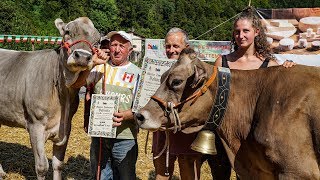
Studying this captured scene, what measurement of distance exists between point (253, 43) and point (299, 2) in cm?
8911

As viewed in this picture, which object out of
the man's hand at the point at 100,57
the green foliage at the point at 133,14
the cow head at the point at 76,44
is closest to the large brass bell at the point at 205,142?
the man's hand at the point at 100,57

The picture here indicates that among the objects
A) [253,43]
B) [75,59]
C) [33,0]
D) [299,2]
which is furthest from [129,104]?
[299,2]

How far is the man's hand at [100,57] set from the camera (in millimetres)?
4386

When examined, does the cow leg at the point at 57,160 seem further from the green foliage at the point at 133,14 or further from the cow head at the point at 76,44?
the green foliage at the point at 133,14

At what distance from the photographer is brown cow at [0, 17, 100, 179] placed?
4.79 meters

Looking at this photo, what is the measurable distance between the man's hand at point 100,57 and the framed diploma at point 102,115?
0.41 meters

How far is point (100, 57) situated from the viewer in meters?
4.45

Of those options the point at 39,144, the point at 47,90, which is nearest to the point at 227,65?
the point at 47,90

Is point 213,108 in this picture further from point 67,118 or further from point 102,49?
point 67,118

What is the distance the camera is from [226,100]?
343 centimetres

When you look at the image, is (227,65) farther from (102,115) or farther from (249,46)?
(102,115)

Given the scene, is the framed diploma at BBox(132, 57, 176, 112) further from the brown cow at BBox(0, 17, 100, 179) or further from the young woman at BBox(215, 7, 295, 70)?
the brown cow at BBox(0, 17, 100, 179)

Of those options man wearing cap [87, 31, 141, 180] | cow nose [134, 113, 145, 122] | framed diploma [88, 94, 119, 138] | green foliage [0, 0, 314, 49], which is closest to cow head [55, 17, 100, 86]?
man wearing cap [87, 31, 141, 180]

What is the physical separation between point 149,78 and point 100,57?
75 cm
